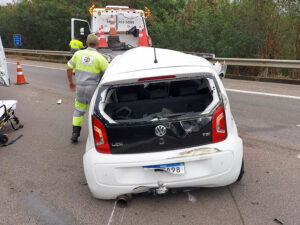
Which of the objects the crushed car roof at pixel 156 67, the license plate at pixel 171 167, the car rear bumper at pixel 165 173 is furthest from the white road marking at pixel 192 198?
the crushed car roof at pixel 156 67

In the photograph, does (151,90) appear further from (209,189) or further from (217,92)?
(209,189)

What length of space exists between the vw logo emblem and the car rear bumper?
192mm

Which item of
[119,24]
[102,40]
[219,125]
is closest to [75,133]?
[219,125]

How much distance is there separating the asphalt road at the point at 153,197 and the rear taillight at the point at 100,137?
2.20 feet

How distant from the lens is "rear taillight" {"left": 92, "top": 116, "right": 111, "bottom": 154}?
3.23 metres

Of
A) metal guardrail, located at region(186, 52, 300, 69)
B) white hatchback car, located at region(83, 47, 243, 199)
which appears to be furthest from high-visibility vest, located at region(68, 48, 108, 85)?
metal guardrail, located at region(186, 52, 300, 69)

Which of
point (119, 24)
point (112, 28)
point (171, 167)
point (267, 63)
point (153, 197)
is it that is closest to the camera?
point (171, 167)

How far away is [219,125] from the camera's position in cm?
322

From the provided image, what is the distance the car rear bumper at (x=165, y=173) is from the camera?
3.15 meters

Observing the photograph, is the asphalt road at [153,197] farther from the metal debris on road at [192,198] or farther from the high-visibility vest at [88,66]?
the high-visibility vest at [88,66]

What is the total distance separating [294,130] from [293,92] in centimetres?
379

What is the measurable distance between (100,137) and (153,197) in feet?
3.11

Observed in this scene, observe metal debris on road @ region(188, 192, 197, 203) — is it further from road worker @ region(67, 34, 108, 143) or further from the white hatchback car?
road worker @ region(67, 34, 108, 143)

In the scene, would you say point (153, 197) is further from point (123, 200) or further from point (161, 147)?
point (161, 147)
